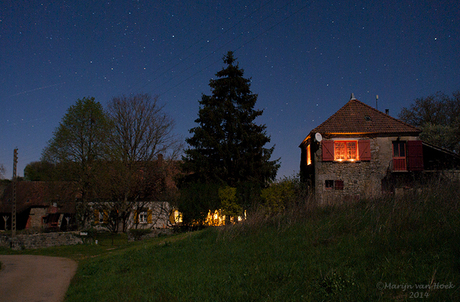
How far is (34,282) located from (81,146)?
23912 mm

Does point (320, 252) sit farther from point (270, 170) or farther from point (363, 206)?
point (270, 170)

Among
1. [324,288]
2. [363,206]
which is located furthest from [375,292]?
[363,206]

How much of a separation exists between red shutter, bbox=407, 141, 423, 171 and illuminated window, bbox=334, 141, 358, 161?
402 cm

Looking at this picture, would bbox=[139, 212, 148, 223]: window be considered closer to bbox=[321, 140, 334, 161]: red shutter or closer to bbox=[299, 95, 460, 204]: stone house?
bbox=[299, 95, 460, 204]: stone house

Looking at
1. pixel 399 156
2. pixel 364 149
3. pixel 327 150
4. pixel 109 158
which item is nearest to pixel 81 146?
pixel 109 158

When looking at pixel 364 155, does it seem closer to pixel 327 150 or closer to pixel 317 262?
pixel 327 150

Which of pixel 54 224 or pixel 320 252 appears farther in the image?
pixel 54 224

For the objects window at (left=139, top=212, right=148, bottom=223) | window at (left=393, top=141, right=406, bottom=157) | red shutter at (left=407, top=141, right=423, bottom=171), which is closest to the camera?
red shutter at (left=407, top=141, right=423, bottom=171)

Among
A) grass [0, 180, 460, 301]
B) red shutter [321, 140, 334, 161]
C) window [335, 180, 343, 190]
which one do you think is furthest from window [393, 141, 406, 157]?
grass [0, 180, 460, 301]

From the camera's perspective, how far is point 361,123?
89.1 feet

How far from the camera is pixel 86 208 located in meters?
34.2

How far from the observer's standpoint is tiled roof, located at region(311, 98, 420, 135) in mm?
26469

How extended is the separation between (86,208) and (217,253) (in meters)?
30.1

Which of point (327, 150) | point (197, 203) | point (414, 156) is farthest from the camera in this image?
point (327, 150)
